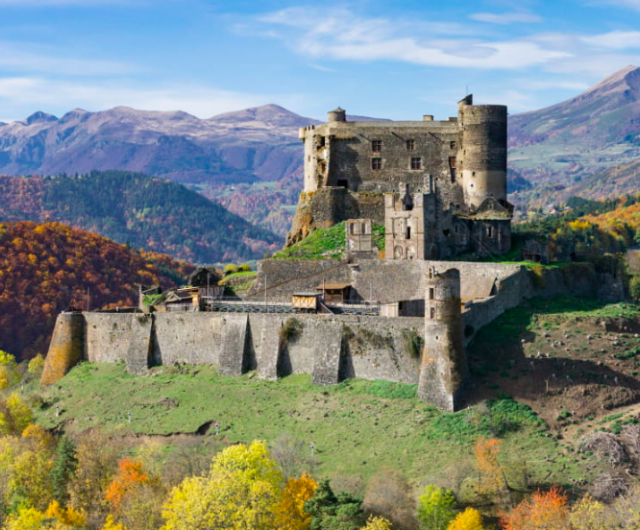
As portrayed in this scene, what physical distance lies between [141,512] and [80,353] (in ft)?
88.2

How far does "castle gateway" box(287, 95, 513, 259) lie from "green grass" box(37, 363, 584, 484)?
18621 millimetres

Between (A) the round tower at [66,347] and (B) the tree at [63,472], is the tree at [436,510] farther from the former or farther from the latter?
(A) the round tower at [66,347]

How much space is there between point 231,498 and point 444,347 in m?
16.2

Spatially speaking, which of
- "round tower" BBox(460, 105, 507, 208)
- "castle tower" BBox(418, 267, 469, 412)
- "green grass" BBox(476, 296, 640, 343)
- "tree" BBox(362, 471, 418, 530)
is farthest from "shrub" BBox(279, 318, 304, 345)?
"round tower" BBox(460, 105, 507, 208)

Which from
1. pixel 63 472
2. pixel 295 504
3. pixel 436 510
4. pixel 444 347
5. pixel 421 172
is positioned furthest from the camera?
pixel 421 172

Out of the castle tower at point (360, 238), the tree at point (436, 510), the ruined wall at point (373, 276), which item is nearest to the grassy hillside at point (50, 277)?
the ruined wall at point (373, 276)

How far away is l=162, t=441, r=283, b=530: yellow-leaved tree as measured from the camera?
158ft

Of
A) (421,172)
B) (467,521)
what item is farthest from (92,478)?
(421,172)

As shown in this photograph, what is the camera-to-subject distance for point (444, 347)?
57.3 m

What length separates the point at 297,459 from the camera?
55.3 m

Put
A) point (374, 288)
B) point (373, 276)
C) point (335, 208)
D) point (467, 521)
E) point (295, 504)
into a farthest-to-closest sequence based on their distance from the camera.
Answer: point (335, 208) → point (373, 276) → point (374, 288) → point (295, 504) → point (467, 521)

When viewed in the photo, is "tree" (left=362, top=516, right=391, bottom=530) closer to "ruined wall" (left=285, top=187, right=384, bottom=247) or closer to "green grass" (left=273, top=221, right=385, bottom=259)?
"green grass" (left=273, top=221, right=385, bottom=259)

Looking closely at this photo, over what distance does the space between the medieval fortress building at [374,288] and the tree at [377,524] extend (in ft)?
34.4

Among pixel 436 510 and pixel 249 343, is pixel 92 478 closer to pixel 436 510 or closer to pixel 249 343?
pixel 249 343
